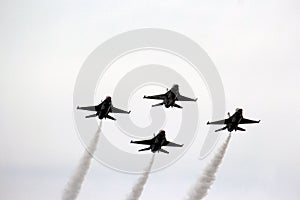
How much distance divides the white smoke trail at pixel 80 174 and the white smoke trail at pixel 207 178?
2510cm

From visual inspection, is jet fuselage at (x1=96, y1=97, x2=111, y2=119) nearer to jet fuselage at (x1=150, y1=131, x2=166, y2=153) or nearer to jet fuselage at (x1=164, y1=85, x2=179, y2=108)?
jet fuselage at (x1=150, y1=131, x2=166, y2=153)

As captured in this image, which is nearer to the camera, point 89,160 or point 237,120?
point 237,120

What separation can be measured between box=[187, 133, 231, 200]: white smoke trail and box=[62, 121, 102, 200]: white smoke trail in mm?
25096

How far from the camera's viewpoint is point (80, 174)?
19625 cm

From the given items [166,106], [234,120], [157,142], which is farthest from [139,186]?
[234,120]

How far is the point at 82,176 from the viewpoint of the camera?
19625cm

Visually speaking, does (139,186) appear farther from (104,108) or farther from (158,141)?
(104,108)

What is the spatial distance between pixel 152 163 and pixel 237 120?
2522cm

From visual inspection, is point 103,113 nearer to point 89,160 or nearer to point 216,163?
point 89,160

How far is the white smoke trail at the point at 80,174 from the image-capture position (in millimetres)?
195250

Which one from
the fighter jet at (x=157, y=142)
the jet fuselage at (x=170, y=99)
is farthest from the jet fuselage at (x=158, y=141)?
the jet fuselage at (x=170, y=99)

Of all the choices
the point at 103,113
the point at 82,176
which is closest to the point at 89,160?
the point at 82,176

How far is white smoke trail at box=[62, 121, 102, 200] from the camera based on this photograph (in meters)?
195

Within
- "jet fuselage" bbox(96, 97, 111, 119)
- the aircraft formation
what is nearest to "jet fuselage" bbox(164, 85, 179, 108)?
the aircraft formation
